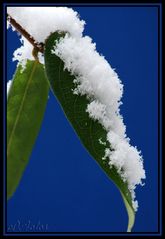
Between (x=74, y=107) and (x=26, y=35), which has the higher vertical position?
(x=26, y=35)

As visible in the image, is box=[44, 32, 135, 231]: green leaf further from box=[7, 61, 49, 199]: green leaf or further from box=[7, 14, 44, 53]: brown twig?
box=[7, 61, 49, 199]: green leaf

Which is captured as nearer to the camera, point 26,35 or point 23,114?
point 26,35

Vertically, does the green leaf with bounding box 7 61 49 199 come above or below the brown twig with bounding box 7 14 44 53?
below

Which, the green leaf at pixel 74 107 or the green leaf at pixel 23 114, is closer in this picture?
the green leaf at pixel 74 107

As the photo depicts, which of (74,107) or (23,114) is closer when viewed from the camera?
(74,107)

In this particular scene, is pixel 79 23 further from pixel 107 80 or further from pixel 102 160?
pixel 102 160

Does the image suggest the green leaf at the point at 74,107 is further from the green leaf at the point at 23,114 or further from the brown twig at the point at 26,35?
the green leaf at the point at 23,114

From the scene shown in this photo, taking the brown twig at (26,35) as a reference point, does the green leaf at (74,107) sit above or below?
below

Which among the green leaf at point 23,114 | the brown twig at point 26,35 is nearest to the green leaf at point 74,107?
the brown twig at point 26,35

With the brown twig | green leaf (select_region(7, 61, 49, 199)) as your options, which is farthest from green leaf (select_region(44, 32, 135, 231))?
green leaf (select_region(7, 61, 49, 199))
